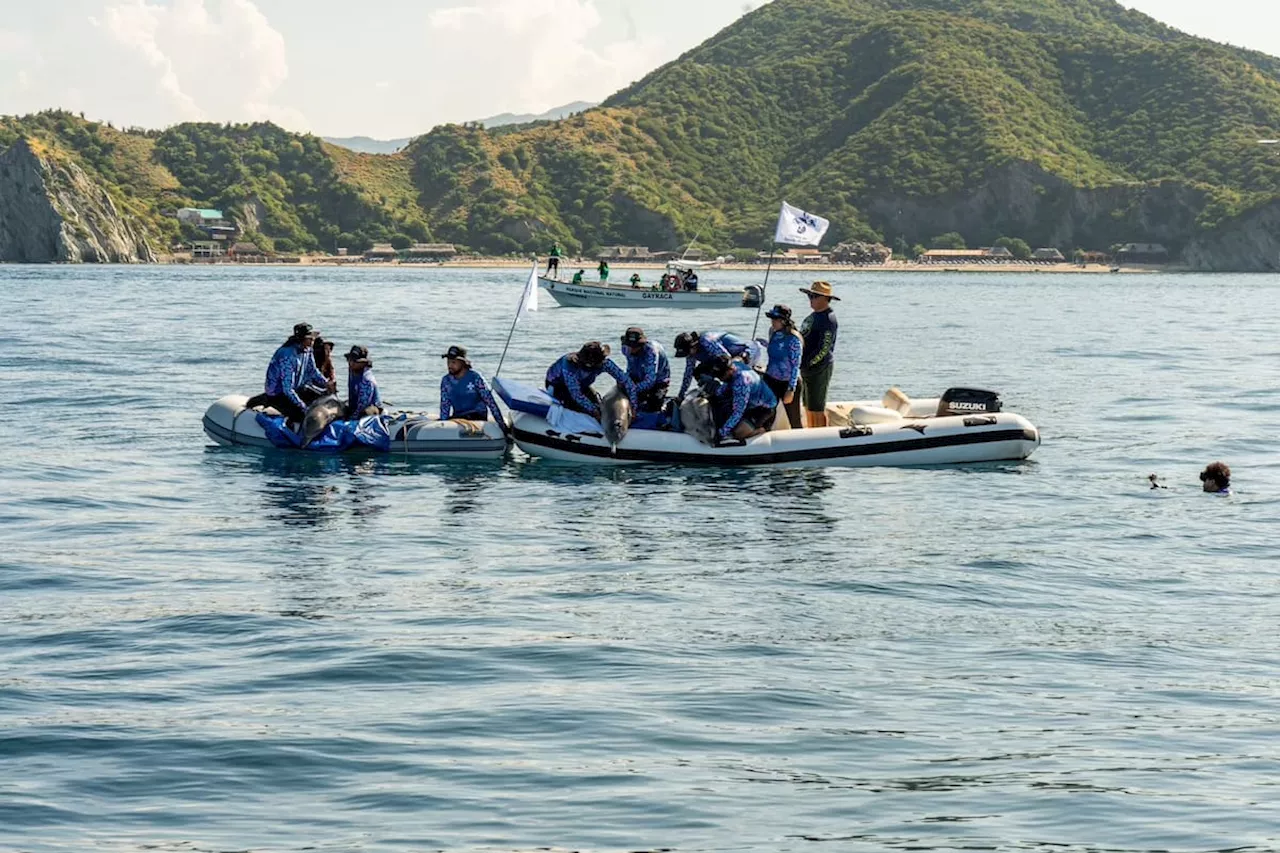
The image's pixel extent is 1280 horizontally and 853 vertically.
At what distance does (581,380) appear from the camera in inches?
848

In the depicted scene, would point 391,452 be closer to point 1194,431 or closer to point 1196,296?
point 1194,431

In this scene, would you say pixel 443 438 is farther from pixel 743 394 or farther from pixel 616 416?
pixel 743 394

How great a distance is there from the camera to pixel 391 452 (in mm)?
22297

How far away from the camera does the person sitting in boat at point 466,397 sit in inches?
867

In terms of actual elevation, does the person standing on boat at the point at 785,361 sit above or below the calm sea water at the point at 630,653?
above

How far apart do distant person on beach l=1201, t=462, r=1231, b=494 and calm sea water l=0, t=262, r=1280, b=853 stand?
536 millimetres

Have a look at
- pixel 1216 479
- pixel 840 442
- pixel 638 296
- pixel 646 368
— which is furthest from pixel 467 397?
pixel 638 296

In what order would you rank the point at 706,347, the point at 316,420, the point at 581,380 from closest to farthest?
the point at 706,347
the point at 581,380
the point at 316,420

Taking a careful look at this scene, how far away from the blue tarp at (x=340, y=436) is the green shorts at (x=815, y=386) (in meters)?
5.77

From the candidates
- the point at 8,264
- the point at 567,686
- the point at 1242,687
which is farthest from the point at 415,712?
the point at 8,264

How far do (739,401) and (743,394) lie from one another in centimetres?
11

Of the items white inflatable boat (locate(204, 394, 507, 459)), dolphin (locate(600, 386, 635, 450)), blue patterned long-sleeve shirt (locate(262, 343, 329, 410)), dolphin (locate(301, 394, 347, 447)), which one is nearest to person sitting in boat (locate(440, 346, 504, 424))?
white inflatable boat (locate(204, 394, 507, 459))

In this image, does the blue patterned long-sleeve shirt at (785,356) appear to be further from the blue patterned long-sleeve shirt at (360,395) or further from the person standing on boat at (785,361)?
the blue patterned long-sleeve shirt at (360,395)

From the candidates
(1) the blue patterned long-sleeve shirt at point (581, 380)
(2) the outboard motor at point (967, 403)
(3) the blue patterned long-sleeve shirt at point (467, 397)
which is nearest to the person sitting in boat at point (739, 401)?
(1) the blue patterned long-sleeve shirt at point (581, 380)
